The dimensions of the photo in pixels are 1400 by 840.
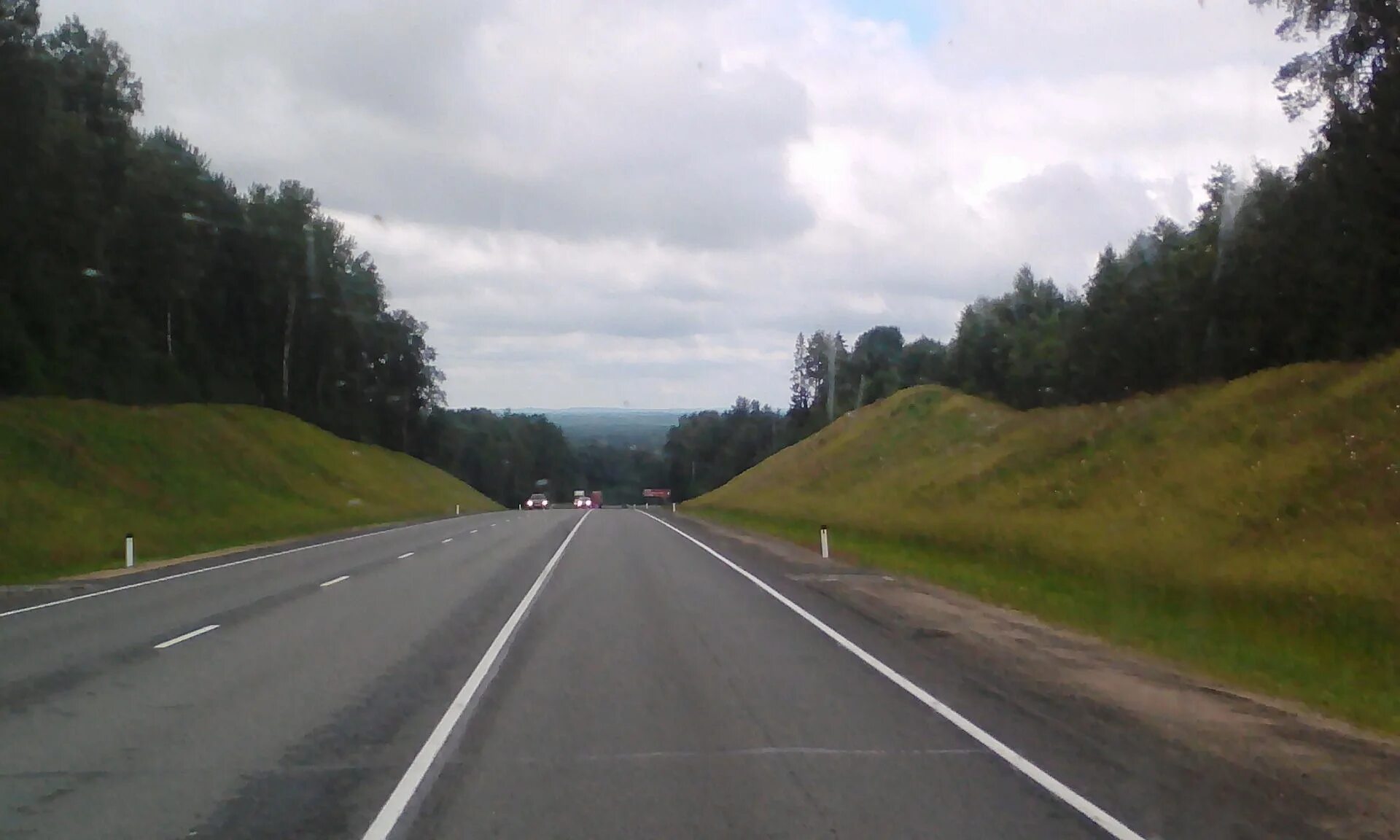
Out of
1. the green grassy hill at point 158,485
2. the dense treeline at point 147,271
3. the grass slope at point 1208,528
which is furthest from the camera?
the dense treeline at point 147,271

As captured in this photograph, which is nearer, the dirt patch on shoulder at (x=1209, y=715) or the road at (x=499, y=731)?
the road at (x=499, y=731)

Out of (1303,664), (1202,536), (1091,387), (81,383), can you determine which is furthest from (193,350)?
(1303,664)

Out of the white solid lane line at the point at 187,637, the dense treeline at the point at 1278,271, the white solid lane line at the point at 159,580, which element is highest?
the dense treeline at the point at 1278,271

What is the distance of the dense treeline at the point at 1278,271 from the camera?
1548 inches

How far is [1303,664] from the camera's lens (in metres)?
14.7

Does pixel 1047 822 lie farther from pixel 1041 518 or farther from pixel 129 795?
pixel 1041 518

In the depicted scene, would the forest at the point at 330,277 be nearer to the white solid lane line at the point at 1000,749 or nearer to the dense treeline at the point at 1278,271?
the dense treeline at the point at 1278,271

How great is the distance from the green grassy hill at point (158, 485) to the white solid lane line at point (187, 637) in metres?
12.4

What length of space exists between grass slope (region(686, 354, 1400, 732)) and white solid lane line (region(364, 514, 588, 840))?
7.77 m

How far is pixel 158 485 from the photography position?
51.6 metres

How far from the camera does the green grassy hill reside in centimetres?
3597

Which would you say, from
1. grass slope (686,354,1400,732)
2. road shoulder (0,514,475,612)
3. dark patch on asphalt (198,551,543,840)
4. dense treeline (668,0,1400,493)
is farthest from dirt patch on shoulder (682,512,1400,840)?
dense treeline (668,0,1400,493)

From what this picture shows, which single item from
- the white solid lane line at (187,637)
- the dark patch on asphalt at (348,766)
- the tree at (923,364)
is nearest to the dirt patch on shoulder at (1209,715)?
the dark patch on asphalt at (348,766)

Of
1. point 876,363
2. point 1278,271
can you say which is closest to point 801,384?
point 876,363
